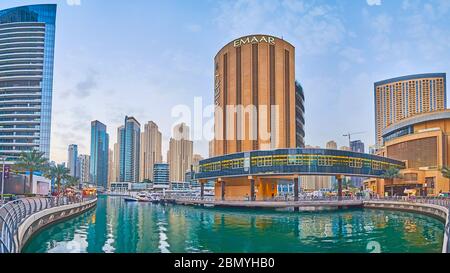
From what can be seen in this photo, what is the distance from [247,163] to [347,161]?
16.6m

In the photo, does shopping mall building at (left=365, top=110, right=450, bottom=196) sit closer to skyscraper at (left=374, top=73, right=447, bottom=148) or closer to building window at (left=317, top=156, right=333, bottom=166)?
building window at (left=317, top=156, right=333, bottom=166)

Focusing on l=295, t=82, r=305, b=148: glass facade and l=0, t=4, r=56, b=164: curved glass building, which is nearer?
l=0, t=4, r=56, b=164: curved glass building

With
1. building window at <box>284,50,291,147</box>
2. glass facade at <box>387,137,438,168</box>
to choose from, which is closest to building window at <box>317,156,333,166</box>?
glass facade at <box>387,137,438,168</box>

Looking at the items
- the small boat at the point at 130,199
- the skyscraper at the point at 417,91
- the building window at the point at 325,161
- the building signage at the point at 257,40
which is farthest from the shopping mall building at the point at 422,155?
the small boat at the point at 130,199

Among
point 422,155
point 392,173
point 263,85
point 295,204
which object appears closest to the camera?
point 295,204

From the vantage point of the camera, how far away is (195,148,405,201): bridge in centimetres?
5769

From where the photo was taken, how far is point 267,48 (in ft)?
251

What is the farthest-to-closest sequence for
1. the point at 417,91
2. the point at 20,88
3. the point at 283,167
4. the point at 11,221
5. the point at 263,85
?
1. the point at 263,85
2. the point at 283,167
3. the point at 20,88
4. the point at 417,91
5. the point at 11,221

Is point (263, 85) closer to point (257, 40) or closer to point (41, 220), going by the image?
point (257, 40)

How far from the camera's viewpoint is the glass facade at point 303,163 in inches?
2269

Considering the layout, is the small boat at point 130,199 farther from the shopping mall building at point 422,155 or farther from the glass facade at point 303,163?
the shopping mall building at point 422,155

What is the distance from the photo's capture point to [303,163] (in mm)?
57688

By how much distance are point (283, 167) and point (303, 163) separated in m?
3.21

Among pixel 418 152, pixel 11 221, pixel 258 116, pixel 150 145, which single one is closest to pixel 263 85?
pixel 258 116
